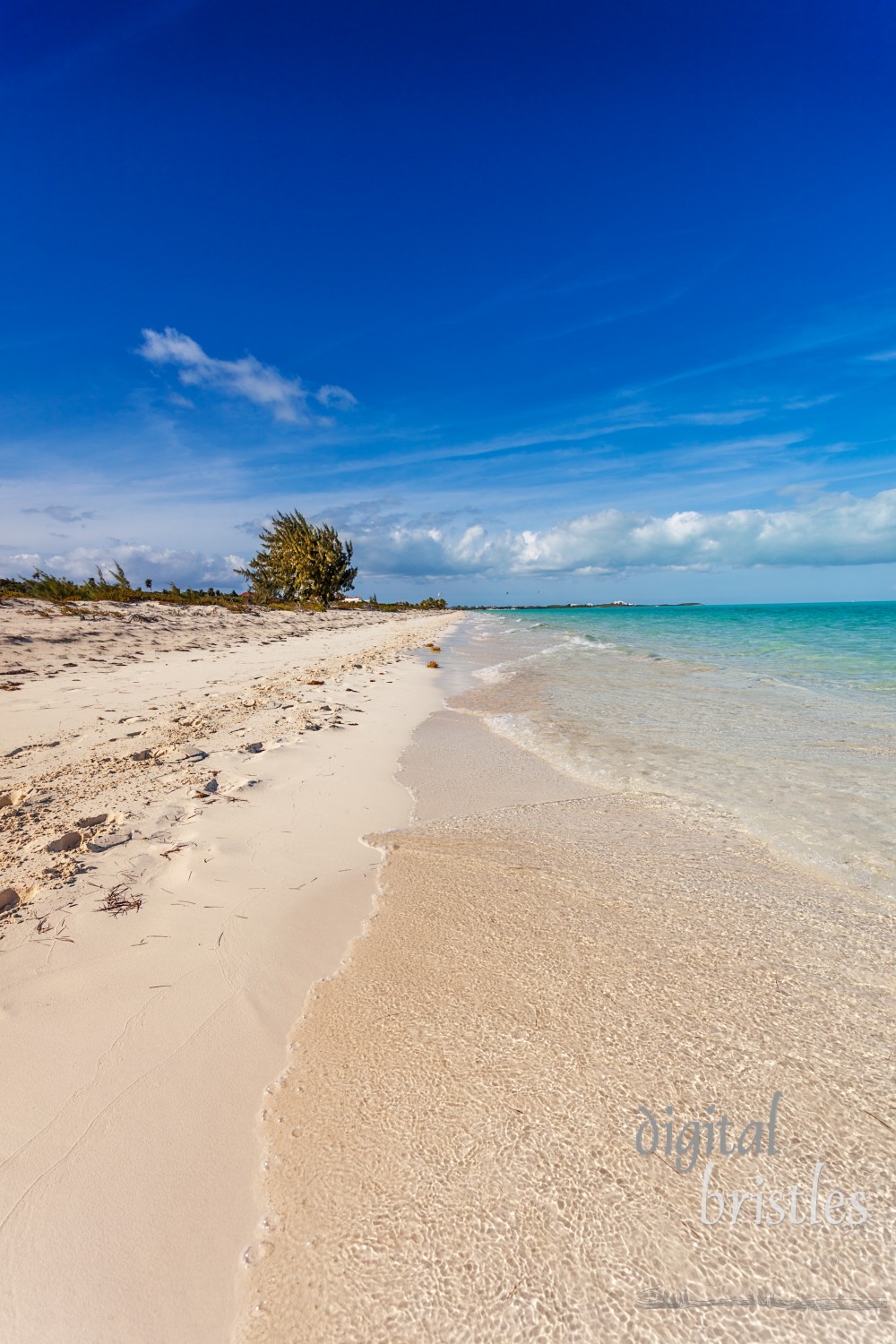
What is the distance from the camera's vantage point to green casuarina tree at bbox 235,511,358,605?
3950cm

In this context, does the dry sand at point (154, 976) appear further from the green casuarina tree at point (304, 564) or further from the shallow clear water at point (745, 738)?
the green casuarina tree at point (304, 564)

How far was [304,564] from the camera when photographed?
129 feet

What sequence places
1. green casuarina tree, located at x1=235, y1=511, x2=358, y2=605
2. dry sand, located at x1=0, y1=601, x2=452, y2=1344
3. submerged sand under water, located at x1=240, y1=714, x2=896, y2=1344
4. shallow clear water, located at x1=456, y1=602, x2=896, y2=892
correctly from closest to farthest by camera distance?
submerged sand under water, located at x1=240, y1=714, x2=896, y2=1344, dry sand, located at x1=0, y1=601, x2=452, y2=1344, shallow clear water, located at x1=456, y1=602, x2=896, y2=892, green casuarina tree, located at x1=235, y1=511, x2=358, y2=605

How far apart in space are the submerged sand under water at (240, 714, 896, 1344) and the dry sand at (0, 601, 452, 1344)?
0.17 m

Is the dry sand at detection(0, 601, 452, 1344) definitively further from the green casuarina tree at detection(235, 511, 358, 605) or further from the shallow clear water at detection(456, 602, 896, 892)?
the green casuarina tree at detection(235, 511, 358, 605)

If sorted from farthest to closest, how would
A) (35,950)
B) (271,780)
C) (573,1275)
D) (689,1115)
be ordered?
1. (271,780)
2. (35,950)
3. (689,1115)
4. (573,1275)

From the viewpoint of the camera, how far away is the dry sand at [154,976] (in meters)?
1.24

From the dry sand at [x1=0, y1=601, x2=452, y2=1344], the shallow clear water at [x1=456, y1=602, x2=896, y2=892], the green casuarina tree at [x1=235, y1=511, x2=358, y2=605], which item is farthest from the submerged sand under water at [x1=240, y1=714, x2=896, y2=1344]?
the green casuarina tree at [x1=235, y1=511, x2=358, y2=605]

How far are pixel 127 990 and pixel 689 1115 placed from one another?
1.96 metres

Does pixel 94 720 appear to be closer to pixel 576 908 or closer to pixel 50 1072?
pixel 50 1072

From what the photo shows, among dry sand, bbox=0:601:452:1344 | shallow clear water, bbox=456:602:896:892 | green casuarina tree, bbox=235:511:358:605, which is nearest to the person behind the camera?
dry sand, bbox=0:601:452:1344

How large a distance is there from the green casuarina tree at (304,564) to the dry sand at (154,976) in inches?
1369

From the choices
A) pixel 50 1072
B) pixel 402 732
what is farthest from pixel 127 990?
pixel 402 732

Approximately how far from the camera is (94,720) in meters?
6.07
